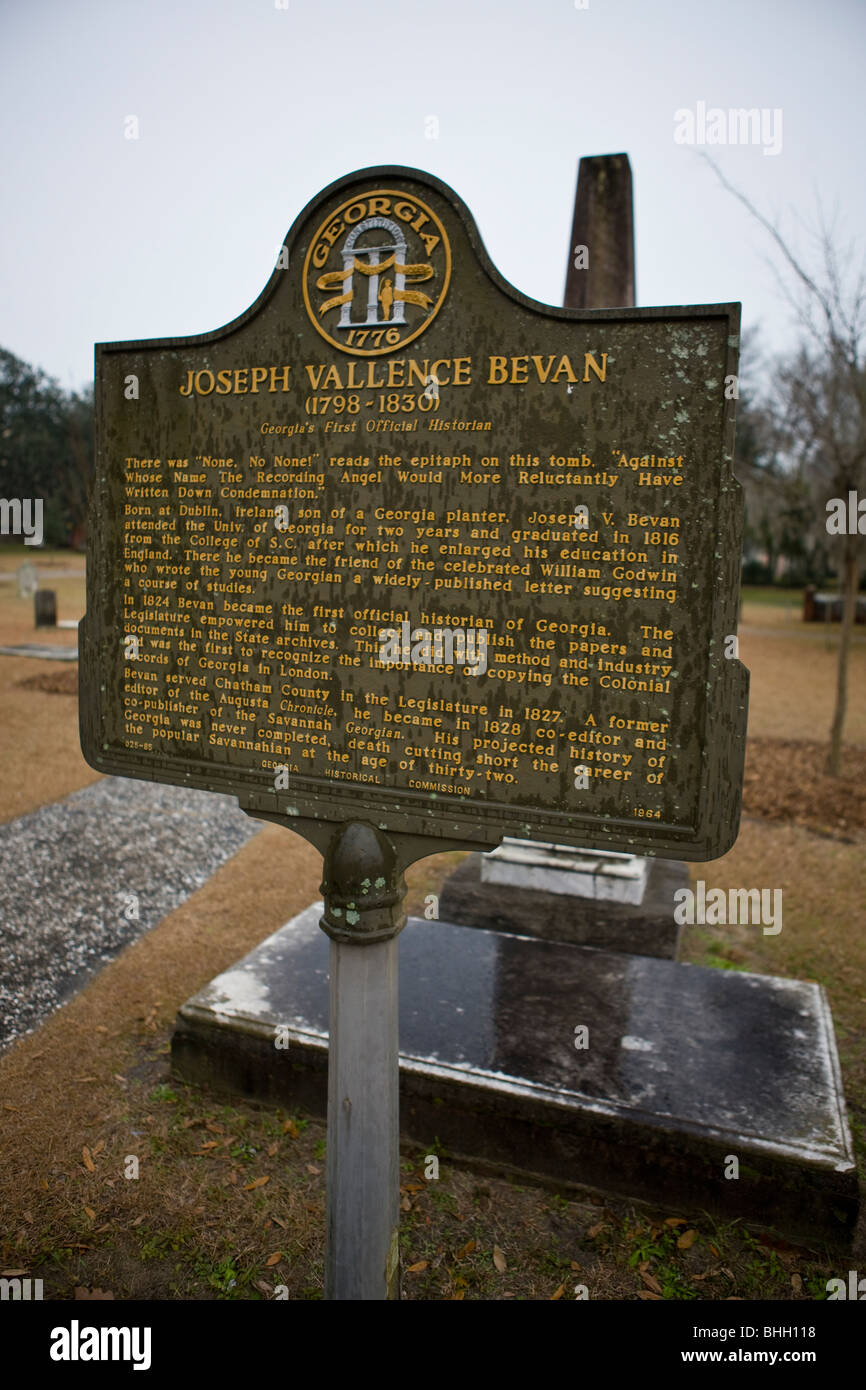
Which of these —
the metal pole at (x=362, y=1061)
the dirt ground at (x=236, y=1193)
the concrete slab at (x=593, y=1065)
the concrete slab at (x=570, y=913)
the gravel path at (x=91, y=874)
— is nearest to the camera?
the metal pole at (x=362, y=1061)

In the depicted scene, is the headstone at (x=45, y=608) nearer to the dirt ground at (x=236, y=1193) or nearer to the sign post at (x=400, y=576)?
the dirt ground at (x=236, y=1193)

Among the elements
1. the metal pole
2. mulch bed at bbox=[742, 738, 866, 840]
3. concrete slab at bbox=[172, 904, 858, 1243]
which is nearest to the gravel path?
concrete slab at bbox=[172, 904, 858, 1243]

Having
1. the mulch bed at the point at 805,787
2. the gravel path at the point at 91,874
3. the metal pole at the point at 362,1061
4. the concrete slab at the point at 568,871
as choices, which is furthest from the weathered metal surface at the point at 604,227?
the mulch bed at the point at 805,787

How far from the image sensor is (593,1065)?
12.0ft

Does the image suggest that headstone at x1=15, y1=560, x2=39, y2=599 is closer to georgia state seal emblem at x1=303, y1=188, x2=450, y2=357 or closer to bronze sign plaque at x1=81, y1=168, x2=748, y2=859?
bronze sign plaque at x1=81, y1=168, x2=748, y2=859

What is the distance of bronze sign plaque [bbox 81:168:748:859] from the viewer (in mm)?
2105

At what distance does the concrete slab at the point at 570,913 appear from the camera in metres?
5.28

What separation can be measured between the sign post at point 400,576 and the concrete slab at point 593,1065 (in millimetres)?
1082

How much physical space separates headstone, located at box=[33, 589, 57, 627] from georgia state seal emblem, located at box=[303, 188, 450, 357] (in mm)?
19341

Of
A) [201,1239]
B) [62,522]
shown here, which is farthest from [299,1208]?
[62,522]

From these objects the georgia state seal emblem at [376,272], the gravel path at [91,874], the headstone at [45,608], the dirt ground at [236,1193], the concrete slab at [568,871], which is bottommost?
the dirt ground at [236,1193]

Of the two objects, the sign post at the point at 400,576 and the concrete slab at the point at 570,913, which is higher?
the sign post at the point at 400,576

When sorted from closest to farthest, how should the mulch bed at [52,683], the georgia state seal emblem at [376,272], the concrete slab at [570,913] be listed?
the georgia state seal emblem at [376,272], the concrete slab at [570,913], the mulch bed at [52,683]

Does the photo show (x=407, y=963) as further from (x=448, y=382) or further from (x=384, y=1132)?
(x=448, y=382)
